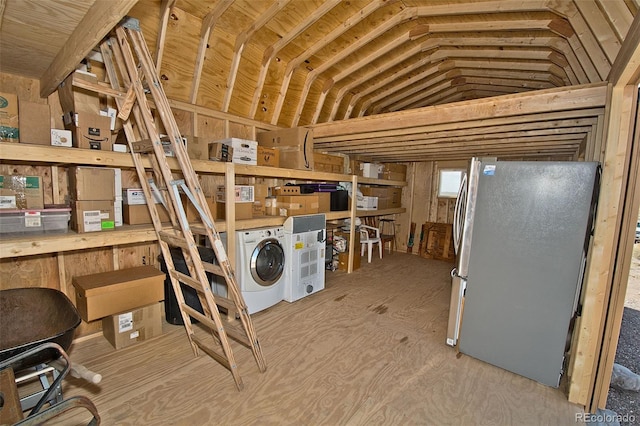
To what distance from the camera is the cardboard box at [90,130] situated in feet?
6.86

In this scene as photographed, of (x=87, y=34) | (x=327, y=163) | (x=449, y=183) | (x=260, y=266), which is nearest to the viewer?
(x=87, y=34)

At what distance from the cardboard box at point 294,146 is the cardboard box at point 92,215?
2.02 metres

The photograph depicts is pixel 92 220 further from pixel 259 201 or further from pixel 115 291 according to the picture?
pixel 259 201

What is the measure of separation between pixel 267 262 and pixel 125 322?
1.34 m

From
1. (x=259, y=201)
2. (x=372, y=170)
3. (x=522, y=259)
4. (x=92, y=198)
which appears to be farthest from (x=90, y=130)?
(x=372, y=170)

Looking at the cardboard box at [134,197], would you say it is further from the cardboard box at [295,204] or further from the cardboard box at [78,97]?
the cardboard box at [295,204]

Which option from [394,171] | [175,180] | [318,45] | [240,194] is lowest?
[240,194]

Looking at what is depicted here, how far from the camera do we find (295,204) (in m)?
3.57

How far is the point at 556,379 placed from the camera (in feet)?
6.94

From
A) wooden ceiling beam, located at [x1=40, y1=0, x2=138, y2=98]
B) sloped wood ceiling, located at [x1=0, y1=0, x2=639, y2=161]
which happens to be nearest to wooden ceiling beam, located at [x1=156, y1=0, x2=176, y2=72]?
sloped wood ceiling, located at [x1=0, y1=0, x2=639, y2=161]

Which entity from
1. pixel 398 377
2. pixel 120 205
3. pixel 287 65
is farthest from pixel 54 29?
pixel 398 377

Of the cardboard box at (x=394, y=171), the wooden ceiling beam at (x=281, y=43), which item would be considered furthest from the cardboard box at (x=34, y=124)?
the cardboard box at (x=394, y=171)

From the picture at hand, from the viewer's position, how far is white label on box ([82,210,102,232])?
212 cm

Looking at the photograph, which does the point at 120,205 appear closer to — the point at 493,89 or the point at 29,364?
the point at 29,364
